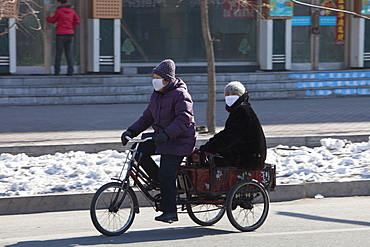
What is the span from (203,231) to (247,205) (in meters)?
0.50

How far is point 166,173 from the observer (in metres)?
6.11

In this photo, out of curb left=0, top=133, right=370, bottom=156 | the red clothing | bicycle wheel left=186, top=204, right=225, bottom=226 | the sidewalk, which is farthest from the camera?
the red clothing

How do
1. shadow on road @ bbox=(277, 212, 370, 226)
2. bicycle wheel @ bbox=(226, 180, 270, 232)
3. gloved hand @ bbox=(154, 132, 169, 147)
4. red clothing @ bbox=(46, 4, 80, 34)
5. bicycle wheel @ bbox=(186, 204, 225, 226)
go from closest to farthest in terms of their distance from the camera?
gloved hand @ bbox=(154, 132, 169, 147) < bicycle wheel @ bbox=(226, 180, 270, 232) < bicycle wheel @ bbox=(186, 204, 225, 226) < shadow on road @ bbox=(277, 212, 370, 226) < red clothing @ bbox=(46, 4, 80, 34)

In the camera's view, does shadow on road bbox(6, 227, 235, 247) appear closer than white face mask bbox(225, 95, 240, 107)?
Yes

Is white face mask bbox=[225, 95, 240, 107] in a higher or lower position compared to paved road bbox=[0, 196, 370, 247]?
higher

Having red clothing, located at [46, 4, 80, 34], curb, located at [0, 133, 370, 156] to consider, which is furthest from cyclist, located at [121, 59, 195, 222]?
red clothing, located at [46, 4, 80, 34]

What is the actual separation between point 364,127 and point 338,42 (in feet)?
27.9

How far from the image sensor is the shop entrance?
1975 cm

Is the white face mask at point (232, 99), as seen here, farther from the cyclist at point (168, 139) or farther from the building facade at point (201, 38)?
the building facade at point (201, 38)

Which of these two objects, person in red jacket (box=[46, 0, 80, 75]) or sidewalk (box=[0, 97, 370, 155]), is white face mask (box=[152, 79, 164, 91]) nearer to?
A: sidewalk (box=[0, 97, 370, 155])

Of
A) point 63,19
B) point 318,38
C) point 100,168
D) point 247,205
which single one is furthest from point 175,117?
point 318,38

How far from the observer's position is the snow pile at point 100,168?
26.8 feet

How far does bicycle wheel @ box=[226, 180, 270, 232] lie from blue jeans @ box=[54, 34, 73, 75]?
10779 mm

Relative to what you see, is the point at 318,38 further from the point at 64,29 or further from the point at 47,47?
the point at 47,47
